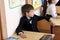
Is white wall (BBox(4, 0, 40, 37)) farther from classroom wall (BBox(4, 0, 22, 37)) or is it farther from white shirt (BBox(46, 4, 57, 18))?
white shirt (BBox(46, 4, 57, 18))

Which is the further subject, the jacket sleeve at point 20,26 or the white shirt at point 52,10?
the white shirt at point 52,10

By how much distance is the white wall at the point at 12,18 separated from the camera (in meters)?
1.76

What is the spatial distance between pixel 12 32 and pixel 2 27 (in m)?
0.20

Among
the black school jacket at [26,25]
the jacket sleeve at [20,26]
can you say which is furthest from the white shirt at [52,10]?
the jacket sleeve at [20,26]

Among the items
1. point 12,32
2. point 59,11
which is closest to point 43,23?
point 12,32

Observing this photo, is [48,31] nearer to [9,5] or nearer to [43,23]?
[43,23]

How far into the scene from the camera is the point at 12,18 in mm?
1900

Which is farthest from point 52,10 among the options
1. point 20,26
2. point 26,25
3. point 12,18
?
point 12,18

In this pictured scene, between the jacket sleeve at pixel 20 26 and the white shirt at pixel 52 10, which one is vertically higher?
the white shirt at pixel 52 10

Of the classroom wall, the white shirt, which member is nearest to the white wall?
the classroom wall

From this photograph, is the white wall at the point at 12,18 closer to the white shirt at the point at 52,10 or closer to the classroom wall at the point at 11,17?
the classroom wall at the point at 11,17

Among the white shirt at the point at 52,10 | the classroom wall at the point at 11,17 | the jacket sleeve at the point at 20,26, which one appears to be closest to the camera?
the classroom wall at the point at 11,17

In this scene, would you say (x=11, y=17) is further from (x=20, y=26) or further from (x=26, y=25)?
(x=26, y=25)

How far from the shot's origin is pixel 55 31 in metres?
2.53
